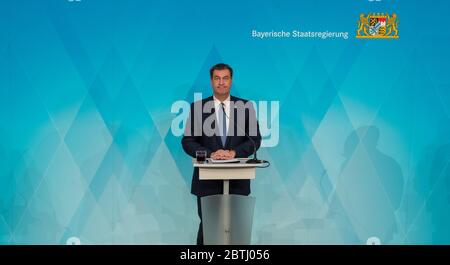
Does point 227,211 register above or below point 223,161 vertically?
below

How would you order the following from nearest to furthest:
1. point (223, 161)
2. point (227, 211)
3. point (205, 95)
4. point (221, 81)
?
point (223, 161) → point (227, 211) → point (221, 81) → point (205, 95)

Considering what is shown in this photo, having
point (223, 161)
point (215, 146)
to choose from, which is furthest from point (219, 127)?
point (223, 161)

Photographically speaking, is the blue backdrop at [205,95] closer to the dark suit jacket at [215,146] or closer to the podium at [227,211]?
the dark suit jacket at [215,146]

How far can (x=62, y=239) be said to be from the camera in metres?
7.89

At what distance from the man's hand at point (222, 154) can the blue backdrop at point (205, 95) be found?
1.28 m

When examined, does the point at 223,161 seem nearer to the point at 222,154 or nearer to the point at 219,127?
the point at 222,154

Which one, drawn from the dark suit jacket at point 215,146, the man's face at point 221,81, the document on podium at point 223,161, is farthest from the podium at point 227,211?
the man's face at point 221,81

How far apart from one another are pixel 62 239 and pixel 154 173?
1.19 meters

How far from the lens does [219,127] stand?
7340mm

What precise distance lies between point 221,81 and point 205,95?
705 mm

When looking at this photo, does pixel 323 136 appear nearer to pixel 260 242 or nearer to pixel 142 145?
pixel 260 242

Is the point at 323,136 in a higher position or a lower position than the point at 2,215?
higher

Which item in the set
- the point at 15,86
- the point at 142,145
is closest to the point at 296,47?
the point at 142,145

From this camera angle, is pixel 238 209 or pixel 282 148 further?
pixel 282 148
